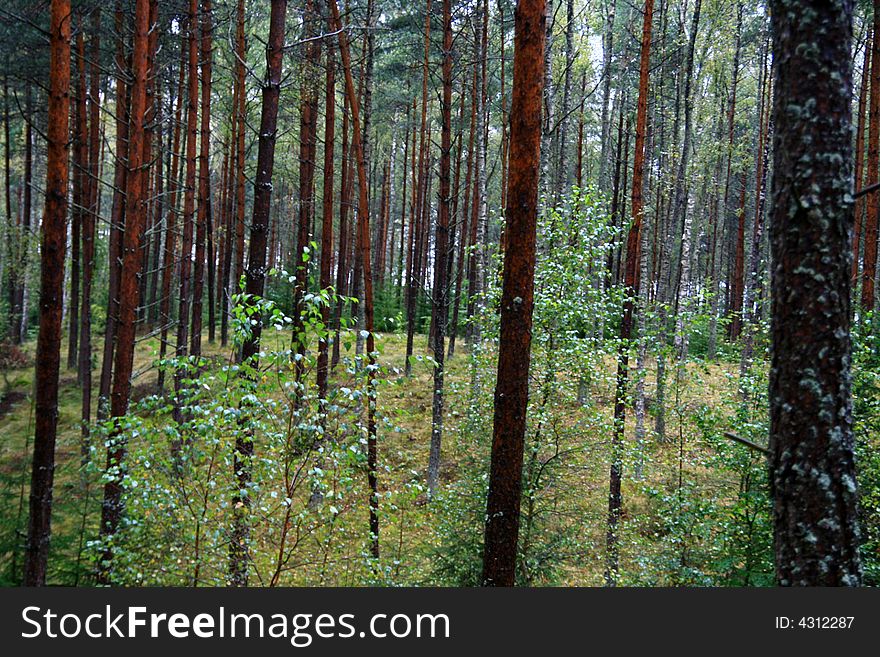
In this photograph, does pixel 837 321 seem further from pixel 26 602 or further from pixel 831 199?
pixel 26 602

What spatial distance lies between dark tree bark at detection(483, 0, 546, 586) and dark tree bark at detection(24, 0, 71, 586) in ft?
15.5

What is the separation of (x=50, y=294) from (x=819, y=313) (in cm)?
690

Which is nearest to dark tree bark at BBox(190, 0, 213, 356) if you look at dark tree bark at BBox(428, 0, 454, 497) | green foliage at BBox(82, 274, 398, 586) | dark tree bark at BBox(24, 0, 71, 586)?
dark tree bark at BBox(428, 0, 454, 497)

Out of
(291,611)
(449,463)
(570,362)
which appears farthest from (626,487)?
(291,611)

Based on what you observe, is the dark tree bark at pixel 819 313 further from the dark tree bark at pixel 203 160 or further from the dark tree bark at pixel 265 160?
the dark tree bark at pixel 203 160

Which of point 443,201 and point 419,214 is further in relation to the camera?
point 419,214

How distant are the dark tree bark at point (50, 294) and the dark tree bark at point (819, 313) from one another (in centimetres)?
656

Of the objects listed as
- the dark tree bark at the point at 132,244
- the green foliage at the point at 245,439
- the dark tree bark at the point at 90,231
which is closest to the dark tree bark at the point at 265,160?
the green foliage at the point at 245,439

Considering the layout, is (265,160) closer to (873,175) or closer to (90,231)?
(90,231)

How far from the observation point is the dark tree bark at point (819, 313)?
8.54 feet

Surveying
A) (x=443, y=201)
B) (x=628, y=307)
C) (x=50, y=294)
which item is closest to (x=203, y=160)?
(x=443, y=201)

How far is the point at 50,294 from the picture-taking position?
6.06 m

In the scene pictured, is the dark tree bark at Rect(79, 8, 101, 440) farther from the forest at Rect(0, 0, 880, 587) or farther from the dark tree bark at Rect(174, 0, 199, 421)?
the dark tree bark at Rect(174, 0, 199, 421)

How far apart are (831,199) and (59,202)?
269 inches
